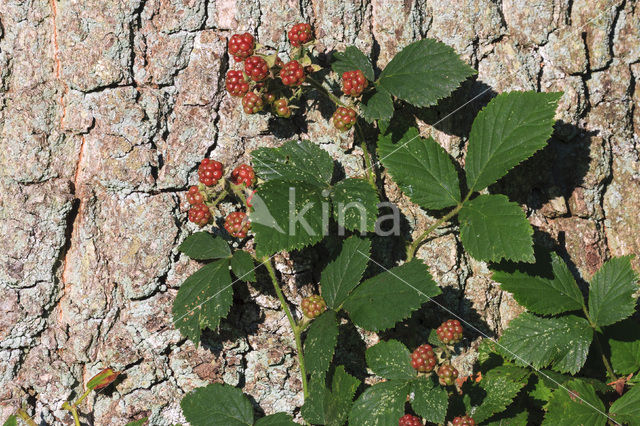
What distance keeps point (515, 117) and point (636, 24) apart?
26.9 inches

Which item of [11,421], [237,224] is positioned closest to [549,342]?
[237,224]

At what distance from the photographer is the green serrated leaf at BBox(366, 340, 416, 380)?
1835 millimetres

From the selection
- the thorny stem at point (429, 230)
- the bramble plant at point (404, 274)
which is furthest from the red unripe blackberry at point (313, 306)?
the thorny stem at point (429, 230)

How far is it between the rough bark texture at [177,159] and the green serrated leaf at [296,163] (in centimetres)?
11

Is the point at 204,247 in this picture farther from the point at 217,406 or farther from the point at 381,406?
the point at 381,406

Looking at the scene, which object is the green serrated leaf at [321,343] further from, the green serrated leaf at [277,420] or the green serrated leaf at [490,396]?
the green serrated leaf at [490,396]

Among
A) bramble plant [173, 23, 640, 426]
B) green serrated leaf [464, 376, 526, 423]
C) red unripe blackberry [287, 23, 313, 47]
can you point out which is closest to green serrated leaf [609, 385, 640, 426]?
bramble plant [173, 23, 640, 426]

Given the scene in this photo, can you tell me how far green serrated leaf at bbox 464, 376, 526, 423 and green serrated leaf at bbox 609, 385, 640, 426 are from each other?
Result: 0.27 meters

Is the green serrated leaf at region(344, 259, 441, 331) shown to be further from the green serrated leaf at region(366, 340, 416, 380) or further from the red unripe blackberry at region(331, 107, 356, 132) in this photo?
the red unripe blackberry at region(331, 107, 356, 132)

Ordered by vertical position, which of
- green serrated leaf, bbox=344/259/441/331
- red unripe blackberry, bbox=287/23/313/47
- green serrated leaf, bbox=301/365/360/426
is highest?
red unripe blackberry, bbox=287/23/313/47

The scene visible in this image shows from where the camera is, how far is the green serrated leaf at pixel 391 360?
1835 millimetres

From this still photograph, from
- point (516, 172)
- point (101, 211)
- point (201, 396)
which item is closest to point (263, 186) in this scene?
point (101, 211)

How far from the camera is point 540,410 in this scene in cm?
198

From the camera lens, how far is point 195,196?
182 centimetres
